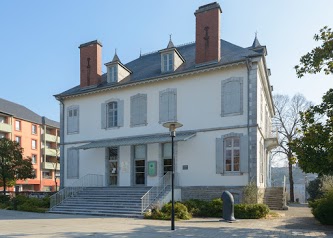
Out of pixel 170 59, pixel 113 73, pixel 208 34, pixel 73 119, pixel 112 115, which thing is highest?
pixel 208 34

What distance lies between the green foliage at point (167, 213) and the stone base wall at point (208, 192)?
3142 mm

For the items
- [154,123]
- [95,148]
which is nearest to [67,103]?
[95,148]

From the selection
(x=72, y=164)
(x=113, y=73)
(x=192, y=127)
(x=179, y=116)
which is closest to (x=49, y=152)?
(x=72, y=164)

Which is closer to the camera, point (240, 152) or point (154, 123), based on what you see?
point (240, 152)

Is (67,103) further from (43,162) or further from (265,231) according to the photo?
(43,162)

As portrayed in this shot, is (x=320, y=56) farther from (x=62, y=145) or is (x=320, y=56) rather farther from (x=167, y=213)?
(x=62, y=145)

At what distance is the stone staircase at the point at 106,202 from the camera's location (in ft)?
56.6

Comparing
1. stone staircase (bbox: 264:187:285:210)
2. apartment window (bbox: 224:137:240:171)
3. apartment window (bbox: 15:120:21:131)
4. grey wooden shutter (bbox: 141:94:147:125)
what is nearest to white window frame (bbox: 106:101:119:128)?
grey wooden shutter (bbox: 141:94:147:125)

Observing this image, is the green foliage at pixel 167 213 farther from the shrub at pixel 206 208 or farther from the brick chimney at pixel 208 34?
the brick chimney at pixel 208 34

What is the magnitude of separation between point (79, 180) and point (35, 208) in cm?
429

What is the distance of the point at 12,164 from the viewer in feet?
88.7

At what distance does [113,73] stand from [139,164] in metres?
6.38

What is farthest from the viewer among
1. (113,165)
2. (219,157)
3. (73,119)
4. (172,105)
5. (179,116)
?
(73,119)

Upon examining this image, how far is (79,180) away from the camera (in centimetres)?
2355
